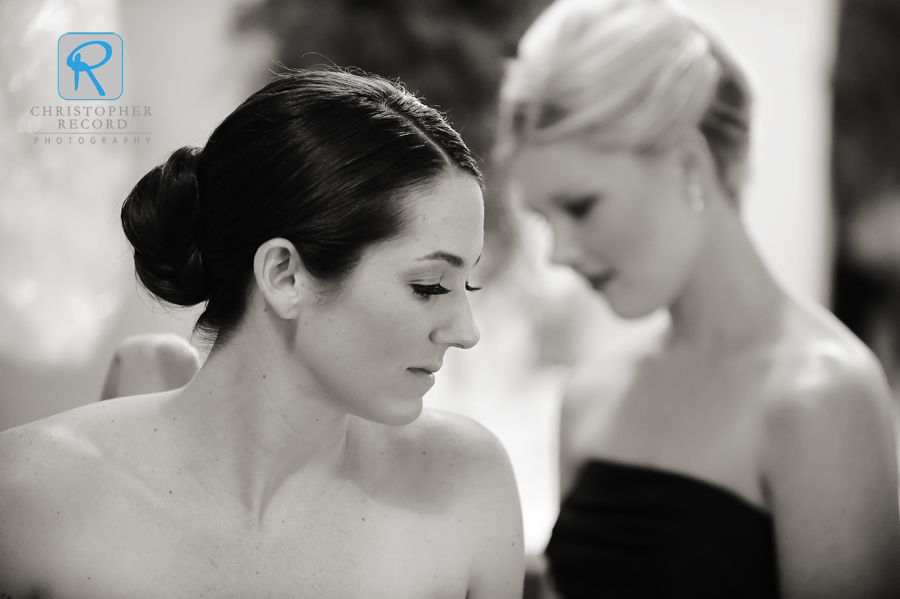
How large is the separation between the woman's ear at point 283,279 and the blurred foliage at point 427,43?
0.36m

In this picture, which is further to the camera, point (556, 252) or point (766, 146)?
point (766, 146)

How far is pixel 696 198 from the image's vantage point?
2.91ft

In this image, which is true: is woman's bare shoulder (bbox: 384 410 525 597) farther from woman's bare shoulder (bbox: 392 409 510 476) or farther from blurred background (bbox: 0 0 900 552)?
blurred background (bbox: 0 0 900 552)

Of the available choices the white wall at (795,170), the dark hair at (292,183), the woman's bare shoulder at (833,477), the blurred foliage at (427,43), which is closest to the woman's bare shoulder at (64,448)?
the dark hair at (292,183)

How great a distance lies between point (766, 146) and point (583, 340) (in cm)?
50

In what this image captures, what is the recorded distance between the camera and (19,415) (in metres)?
0.71

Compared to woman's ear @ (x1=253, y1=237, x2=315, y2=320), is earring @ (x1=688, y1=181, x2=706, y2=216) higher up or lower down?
lower down

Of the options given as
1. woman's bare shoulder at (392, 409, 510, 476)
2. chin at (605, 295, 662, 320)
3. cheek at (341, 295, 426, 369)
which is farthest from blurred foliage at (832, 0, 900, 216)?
cheek at (341, 295, 426, 369)

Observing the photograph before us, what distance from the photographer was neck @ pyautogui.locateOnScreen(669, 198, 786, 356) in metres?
0.86

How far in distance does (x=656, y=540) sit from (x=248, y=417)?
46cm

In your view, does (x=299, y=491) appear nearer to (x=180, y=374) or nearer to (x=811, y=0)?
(x=180, y=374)

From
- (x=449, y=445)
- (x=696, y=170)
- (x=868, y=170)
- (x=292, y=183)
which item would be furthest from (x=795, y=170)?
(x=292, y=183)

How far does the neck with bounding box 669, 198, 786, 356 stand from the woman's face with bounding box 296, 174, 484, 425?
393 mm

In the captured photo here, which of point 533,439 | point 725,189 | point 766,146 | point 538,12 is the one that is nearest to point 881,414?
point 725,189
